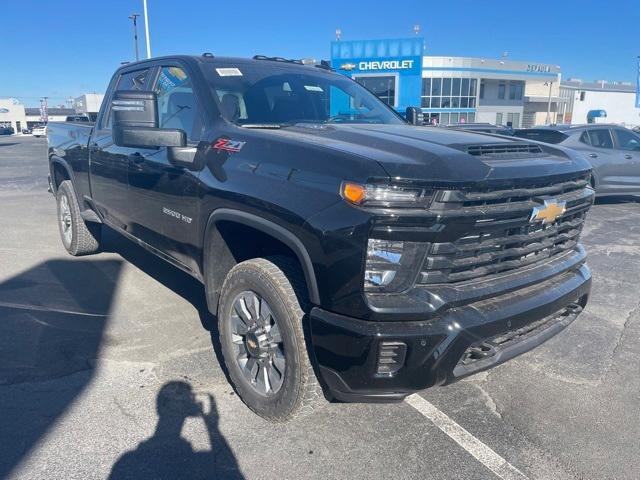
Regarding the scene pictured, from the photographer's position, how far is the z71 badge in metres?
2.98

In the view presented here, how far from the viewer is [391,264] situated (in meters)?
2.28

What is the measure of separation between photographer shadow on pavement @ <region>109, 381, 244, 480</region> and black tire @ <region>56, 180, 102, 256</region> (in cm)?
348

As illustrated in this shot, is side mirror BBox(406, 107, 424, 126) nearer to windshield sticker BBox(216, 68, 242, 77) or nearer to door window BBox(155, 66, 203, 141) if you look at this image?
Result: windshield sticker BBox(216, 68, 242, 77)

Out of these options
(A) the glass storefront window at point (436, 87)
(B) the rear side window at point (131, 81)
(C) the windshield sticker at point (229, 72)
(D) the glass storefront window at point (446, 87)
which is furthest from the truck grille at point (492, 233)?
(D) the glass storefront window at point (446, 87)

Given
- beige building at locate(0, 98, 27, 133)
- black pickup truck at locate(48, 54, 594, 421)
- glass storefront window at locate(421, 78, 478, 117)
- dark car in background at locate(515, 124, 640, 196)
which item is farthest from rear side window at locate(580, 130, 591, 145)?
beige building at locate(0, 98, 27, 133)

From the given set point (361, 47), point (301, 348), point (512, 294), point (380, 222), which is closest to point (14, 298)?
point (301, 348)

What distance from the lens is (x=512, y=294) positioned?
2637 millimetres

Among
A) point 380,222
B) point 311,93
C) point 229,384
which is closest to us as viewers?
point 380,222

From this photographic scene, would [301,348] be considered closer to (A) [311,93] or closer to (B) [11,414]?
(B) [11,414]

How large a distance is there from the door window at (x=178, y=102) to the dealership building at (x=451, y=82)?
14763 millimetres

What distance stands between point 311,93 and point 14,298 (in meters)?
3.27

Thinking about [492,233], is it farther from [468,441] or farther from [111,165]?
[111,165]

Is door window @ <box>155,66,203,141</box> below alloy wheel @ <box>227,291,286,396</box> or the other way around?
the other way around

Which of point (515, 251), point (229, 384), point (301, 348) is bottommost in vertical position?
point (229, 384)
